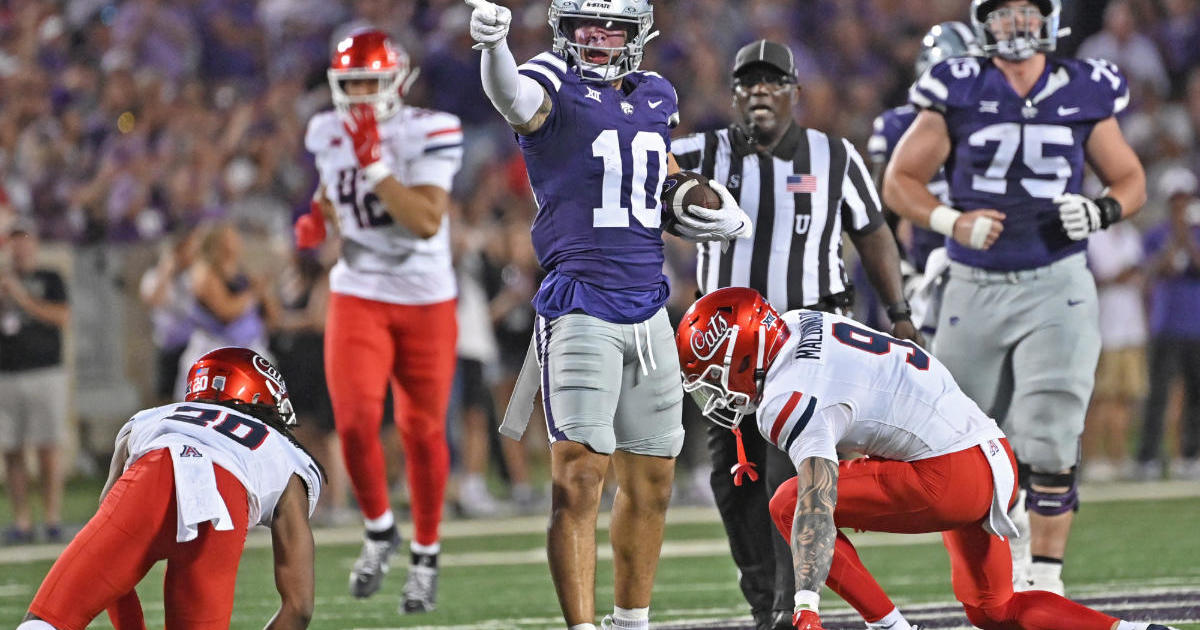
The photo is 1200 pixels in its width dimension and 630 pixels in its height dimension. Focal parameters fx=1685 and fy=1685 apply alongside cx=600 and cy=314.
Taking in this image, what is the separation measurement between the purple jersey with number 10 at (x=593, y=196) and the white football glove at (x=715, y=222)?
0.10m

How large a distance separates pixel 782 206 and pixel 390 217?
170cm

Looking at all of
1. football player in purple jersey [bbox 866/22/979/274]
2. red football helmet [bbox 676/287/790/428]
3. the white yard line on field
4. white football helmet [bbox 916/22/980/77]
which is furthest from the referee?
the white yard line on field

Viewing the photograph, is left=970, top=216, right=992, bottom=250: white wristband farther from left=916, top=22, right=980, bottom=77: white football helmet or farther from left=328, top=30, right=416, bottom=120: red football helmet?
left=328, top=30, right=416, bottom=120: red football helmet

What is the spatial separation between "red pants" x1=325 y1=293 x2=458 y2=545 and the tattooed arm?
2.53m

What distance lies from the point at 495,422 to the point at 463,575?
355cm

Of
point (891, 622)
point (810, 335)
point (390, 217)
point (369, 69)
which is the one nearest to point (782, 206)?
point (810, 335)

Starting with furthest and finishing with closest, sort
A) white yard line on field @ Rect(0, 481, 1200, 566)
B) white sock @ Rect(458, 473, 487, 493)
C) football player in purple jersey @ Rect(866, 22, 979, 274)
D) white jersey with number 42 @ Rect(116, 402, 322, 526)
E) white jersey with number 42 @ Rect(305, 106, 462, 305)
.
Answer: white sock @ Rect(458, 473, 487, 493) → white yard line on field @ Rect(0, 481, 1200, 566) → football player in purple jersey @ Rect(866, 22, 979, 274) → white jersey with number 42 @ Rect(305, 106, 462, 305) → white jersey with number 42 @ Rect(116, 402, 322, 526)

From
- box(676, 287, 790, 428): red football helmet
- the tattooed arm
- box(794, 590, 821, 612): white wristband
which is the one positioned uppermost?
box(676, 287, 790, 428): red football helmet

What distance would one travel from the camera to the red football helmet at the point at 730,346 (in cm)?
411

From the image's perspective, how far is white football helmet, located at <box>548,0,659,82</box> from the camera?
4531 millimetres

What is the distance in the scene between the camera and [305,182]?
1143 cm

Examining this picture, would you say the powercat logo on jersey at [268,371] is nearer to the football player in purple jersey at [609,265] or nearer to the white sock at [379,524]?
the football player in purple jersey at [609,265]

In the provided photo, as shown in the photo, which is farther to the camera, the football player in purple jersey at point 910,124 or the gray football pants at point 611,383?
the football player in purple jersey at point 910,124

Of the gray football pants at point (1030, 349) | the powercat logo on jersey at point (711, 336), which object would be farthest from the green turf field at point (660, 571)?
the powercat logo on jersey at point (711, 336)
